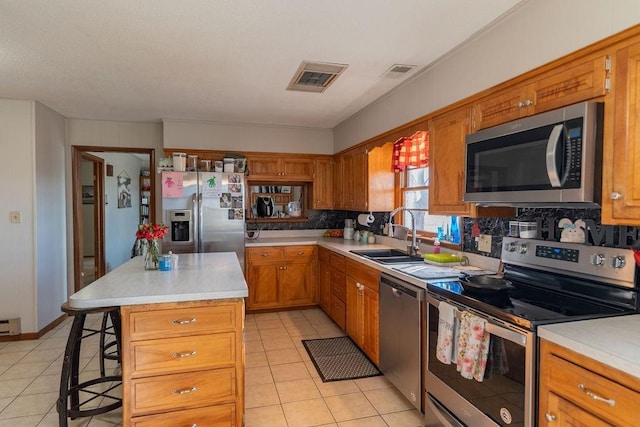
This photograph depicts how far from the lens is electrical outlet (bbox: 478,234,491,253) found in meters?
2.58

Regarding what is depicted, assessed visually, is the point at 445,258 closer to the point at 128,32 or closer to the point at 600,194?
the point at 600,194

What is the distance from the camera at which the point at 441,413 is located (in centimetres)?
210

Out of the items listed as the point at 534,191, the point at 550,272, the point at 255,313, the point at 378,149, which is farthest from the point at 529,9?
the point at 255,313

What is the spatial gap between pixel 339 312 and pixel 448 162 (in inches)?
81.4

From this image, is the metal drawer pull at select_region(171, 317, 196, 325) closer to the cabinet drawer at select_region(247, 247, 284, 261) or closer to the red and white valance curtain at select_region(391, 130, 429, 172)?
the red and white valance curtain at select_region(391, 130, 429, 172)

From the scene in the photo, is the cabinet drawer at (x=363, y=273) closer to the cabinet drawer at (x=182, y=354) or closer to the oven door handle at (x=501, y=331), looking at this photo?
the oven door handle at (x=501, y=331)

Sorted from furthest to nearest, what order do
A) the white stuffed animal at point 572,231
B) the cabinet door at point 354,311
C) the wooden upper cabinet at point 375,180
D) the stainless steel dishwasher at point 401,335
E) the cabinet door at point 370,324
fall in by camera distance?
the wooden upper cabinet at point 375,180
the cabinet door at point 354,311
the cabinet door at point 370,324
the stainless steel dishwasher at point 401,335
the white stuffed animal at point 572,231

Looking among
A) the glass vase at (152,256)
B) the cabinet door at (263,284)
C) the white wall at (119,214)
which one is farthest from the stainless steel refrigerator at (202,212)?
the white wall at (119,214)

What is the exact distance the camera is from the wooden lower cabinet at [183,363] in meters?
1.93

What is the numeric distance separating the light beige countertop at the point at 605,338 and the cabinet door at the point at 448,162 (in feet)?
3.39

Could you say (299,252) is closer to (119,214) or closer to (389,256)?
(389,256)

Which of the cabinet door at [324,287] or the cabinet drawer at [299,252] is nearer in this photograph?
the cabinet door at [324,287]

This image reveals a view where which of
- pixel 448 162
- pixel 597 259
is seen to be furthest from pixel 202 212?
pixel 597 259

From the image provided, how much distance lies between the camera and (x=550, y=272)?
199 centimetres
